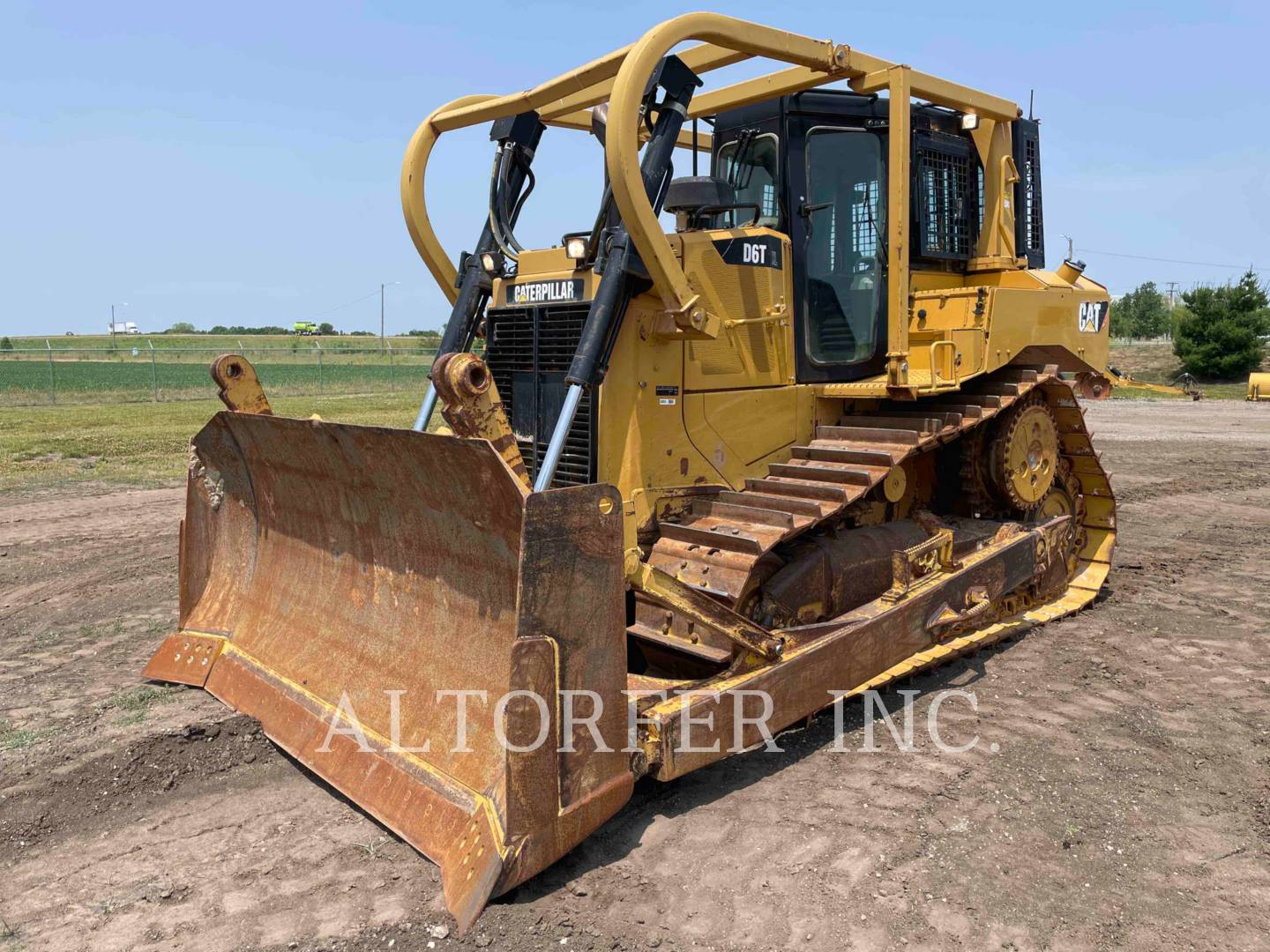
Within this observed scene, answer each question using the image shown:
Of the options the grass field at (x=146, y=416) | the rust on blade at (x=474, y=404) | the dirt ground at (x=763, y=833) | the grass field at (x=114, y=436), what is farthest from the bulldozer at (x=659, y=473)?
the grass field at (x=114, y=436)

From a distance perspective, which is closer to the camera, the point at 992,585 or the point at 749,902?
the point at 749,902

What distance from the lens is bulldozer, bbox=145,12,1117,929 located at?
11.9 ft

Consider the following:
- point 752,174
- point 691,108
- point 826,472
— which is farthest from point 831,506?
point 691,108

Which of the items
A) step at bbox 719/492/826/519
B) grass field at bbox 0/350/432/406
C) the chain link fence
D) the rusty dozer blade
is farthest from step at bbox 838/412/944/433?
grass field at bbox 0/350/432/406

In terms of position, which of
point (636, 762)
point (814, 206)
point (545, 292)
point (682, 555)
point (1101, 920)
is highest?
point (814, 206)

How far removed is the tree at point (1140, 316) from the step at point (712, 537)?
219 ft

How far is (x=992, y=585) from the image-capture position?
5891 millimetres

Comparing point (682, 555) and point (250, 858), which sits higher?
point (682, 555)

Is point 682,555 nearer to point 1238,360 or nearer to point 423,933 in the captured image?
point 423,933

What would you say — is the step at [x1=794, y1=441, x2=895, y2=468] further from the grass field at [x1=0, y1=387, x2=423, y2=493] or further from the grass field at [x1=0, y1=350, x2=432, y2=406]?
the grass field at [x1=0, y1=350, x2=432, y2=406]

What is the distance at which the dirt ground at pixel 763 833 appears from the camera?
10.6ft

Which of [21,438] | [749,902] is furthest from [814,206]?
[21,438]

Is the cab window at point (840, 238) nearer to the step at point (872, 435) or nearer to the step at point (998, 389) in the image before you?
the step at point (872, 435)

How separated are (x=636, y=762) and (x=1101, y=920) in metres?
1.63
